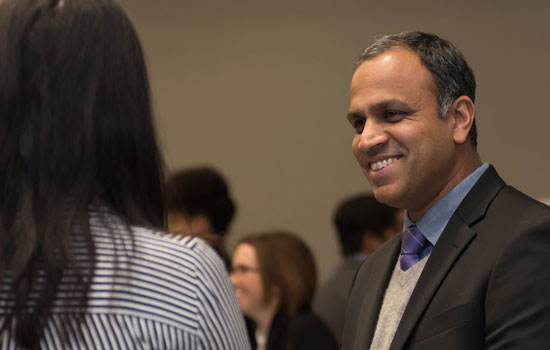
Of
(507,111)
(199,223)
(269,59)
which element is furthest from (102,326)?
(269,59)

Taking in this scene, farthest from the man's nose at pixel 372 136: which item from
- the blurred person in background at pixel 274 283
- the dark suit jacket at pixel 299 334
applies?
the blurred person in background at pixel 274 283

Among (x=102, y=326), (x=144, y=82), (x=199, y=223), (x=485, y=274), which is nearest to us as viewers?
(x=102, y=326)

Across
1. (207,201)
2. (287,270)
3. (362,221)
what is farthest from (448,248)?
(362,221)

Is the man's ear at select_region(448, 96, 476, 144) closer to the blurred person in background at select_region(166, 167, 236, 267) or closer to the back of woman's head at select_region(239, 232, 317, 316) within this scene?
the blurred person in background at select_region(166, 167, 236, 267)

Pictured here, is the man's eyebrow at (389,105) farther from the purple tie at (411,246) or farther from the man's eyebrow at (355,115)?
the purple tie at (411,246)

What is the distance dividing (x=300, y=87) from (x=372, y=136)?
197 inches

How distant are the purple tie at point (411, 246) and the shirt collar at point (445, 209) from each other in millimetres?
24

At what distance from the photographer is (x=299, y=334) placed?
12.9ft

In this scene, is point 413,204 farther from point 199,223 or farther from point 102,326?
point 199,223

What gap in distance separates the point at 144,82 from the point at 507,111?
5.59 metres

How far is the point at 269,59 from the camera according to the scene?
24.0ft

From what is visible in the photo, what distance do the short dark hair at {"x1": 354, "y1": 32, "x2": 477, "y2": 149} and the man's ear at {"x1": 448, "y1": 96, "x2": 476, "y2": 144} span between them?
17 mm

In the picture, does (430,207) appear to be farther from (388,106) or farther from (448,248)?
(388,106)

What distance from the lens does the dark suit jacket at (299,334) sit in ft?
12.7
